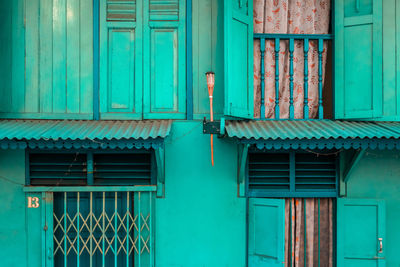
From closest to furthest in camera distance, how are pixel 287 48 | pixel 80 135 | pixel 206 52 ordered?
pixel 80 135, pixel 206 52, pixel 287 48

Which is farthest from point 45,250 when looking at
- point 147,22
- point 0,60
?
point 147,22

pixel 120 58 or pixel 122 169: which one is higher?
pixel 120 58

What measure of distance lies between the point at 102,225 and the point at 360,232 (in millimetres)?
3776

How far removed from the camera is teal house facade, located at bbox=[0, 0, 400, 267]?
452cm

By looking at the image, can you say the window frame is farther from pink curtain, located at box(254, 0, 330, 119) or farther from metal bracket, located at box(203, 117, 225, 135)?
pink curtain, located at box(254, 0, 330, 119)

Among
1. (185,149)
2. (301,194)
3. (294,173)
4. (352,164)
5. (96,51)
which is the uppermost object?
(96,51)

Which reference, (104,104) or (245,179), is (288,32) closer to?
(245,179)

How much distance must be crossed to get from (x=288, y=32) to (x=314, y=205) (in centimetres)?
265

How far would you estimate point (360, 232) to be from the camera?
14.9 ft

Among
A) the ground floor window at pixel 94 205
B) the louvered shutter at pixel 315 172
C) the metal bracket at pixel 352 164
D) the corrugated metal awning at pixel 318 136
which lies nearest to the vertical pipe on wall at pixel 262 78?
the corrugated metal awning at pixel 318 136

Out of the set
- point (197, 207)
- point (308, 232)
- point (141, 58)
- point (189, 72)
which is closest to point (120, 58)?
point (141, 58)

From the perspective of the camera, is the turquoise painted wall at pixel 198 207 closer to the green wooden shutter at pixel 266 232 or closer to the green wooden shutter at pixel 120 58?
the green wooden shutter at pixel 266 232

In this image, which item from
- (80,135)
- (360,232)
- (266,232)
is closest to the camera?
(80,135)

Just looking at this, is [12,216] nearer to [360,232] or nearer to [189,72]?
[189,72]
